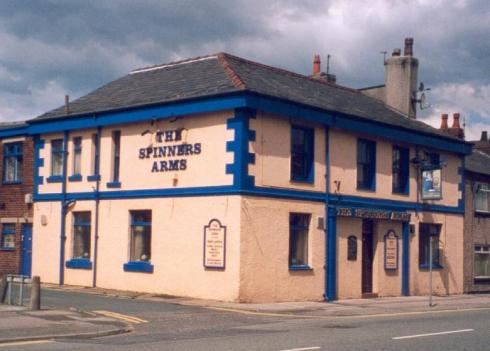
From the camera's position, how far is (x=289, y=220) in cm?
2392

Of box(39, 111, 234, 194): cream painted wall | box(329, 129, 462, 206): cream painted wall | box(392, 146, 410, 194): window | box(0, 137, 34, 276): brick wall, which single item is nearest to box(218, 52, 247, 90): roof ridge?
box(39, 111, 234, 194): cream painted wall

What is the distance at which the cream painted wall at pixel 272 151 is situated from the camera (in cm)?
2295

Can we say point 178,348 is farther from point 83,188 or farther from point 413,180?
point 413,180

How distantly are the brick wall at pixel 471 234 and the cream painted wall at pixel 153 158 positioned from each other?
1449 cm

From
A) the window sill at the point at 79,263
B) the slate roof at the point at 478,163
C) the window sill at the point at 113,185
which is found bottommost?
the window sill at the point at 79,263

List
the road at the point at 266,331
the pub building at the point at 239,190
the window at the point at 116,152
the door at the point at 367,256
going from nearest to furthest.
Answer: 1. the road at the point at 266,331
2. the pub building at the point at 239,190
3. the window at the point at 116,152
4. the door at the point at 367,256

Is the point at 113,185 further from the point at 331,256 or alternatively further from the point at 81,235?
the point at 331,256

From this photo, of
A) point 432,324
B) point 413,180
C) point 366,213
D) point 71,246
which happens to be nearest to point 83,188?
point 71,246

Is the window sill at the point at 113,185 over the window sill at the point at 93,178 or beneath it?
beneath

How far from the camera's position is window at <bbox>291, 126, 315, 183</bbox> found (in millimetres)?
24578

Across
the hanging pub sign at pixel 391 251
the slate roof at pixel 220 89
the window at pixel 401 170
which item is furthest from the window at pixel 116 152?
the window at pixel 401 170

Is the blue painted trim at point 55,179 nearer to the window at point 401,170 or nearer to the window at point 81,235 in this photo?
the window at point 81,235

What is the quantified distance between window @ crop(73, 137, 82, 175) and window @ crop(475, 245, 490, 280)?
17647mm

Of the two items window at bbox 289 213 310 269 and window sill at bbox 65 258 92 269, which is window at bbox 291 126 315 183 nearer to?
window at bbox 289 213 310 269
